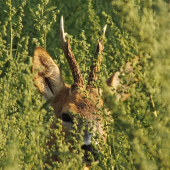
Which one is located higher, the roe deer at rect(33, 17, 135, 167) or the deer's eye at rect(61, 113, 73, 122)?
the roe deer at rect(33, 17, 135, 167)

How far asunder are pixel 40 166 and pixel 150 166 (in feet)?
2.95

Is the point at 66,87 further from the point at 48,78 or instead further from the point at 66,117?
the point at 66,117

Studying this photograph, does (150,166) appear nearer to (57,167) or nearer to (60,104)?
(57,167)

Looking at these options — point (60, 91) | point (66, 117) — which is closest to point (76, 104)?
point (66, 117)

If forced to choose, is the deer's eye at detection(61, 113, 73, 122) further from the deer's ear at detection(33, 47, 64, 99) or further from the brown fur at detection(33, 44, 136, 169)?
the deer's ear at detection(33, 47, 64, 99)

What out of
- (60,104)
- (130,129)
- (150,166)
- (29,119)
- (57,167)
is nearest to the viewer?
(150,166)

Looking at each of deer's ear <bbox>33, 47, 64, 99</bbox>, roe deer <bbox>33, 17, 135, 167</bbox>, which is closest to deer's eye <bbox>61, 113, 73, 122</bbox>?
roe deer <bbox>33, 17, 135, 167</bbox>

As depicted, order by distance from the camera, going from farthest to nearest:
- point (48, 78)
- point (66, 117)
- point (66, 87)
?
point (66, 87)
point (48, 78)
point (66, 117)

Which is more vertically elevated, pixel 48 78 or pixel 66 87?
pixel 48 78

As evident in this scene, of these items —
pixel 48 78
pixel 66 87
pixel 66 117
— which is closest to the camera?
pixel 66 117

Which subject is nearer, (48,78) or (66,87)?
(48,78)

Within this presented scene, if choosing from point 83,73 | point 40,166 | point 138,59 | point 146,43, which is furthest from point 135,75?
point 83,73

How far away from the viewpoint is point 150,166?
124 inches

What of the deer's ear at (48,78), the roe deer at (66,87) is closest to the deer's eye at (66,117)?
the roe deer at (66,87)
